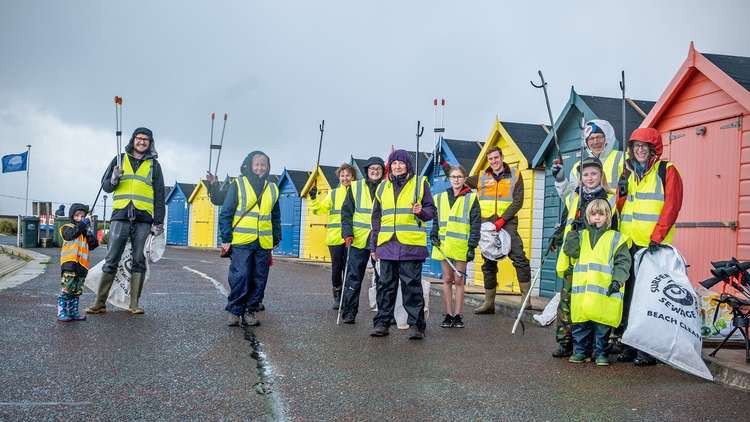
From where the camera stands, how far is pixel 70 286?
770 cm

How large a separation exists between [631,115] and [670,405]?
7799 millimetres

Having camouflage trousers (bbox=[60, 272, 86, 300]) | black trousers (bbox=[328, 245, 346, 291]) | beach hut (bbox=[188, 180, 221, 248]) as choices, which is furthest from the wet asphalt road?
beach hut (bbox=[188, 180, 221, 248])

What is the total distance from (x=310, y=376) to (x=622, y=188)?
3.40 metres

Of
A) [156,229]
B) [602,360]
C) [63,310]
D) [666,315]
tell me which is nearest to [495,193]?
[602,360]

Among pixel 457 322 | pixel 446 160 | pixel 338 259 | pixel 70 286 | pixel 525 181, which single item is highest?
pixel 446 160

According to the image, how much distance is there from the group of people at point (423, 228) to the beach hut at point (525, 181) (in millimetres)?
3090

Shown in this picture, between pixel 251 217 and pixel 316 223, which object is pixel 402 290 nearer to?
pixel 251 217

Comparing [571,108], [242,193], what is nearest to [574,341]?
[242,193]

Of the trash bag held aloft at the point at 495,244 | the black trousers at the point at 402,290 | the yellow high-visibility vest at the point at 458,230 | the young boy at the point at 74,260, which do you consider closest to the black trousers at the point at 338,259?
the yellow high-visibility vest at the point at 458,230

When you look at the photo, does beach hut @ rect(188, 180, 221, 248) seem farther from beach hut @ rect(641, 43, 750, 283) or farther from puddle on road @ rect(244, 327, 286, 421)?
puddle on road @ rect(244, 327, 286, 421)

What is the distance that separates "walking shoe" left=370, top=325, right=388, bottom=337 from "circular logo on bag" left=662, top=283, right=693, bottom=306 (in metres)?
2.63

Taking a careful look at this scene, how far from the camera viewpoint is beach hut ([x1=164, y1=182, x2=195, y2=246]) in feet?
127

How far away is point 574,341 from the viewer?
20.9 ft

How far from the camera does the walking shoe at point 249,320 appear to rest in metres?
7.71
